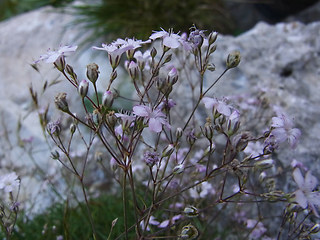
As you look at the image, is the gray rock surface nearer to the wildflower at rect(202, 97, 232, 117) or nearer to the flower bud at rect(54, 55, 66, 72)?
the flower bud at rect(54, 55, 66, 72)

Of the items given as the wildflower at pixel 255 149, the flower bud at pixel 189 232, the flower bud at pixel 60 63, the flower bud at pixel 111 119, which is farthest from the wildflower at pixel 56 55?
the wildflower at pixel 255 149

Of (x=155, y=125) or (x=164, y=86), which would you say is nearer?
(x=155, y=125)

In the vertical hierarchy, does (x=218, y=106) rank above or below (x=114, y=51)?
below

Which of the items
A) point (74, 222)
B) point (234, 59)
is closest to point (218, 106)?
point (234, 59)

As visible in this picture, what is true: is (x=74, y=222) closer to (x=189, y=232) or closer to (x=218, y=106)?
(x=189, y=232)

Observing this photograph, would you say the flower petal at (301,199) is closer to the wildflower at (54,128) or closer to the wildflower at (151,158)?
the wildflower at (151,158)

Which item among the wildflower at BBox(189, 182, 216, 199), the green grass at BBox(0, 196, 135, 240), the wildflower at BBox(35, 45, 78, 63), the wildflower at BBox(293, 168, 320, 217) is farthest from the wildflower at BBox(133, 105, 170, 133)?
the green grass at BBox(0, 196, 135, 240)
